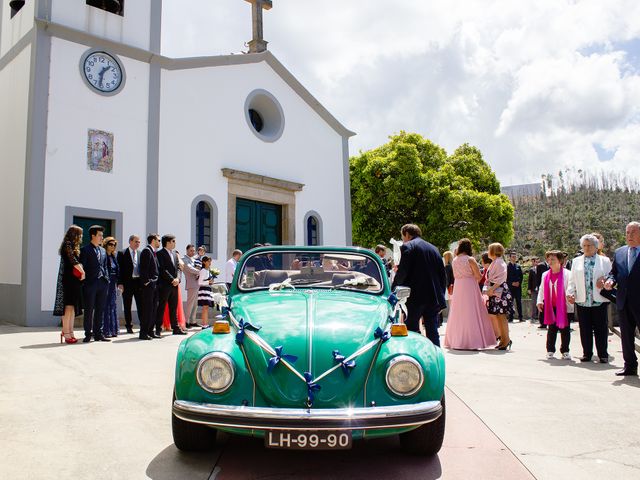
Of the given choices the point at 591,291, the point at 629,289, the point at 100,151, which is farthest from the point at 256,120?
the point at 629,289

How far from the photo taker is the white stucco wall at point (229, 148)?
1368cm

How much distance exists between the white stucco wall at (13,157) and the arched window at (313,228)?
28.0 ft

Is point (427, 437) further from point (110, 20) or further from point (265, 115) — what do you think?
point (265, 115)

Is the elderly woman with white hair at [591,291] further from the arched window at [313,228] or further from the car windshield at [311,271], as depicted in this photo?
the arched window at [313,228]

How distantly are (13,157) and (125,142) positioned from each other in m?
2.47

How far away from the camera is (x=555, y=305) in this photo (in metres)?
7.64

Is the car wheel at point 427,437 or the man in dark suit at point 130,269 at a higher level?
the man in dark suit at point 130,269

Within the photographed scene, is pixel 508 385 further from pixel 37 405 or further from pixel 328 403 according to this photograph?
pixel 37 405

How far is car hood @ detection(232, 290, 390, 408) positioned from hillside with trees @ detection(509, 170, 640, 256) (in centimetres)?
3802

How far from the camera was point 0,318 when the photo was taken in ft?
40.1

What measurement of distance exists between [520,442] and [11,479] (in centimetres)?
328

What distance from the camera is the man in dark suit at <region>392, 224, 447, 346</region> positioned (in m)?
6.54

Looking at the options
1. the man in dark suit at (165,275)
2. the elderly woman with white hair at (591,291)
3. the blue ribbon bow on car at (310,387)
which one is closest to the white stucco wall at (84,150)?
the man in dark suit at (165,275)

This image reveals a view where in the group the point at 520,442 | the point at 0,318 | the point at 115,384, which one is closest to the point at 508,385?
the point at 520,442
